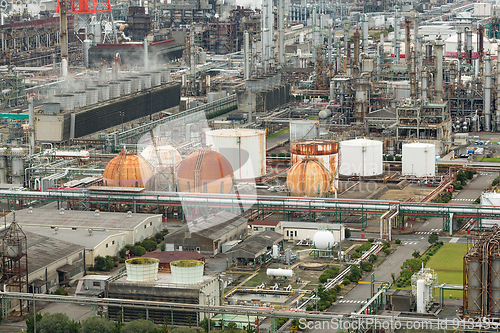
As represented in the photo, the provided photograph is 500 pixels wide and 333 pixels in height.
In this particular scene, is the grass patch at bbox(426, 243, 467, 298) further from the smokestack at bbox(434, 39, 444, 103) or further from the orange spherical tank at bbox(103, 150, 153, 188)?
the smokestack at bbox(434, 39, 444, 103)

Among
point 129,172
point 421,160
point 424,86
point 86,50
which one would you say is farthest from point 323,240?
point 86,50

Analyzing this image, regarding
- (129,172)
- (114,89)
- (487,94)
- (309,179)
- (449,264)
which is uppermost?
(114,89)

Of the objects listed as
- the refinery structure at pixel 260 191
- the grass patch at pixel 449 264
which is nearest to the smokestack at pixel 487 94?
the refinery structure at pixel 260 191

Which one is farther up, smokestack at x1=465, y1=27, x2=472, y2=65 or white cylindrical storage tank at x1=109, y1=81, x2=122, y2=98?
smokestack at x1=465, y1=27, x2=472, y2=65

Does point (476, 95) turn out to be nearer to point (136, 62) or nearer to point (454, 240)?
point (454, 240)

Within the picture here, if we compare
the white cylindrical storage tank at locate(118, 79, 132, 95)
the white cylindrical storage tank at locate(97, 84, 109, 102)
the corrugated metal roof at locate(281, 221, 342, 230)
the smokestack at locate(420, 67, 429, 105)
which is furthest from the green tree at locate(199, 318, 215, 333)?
the white cylindrical storage tank at locate(118, 79, 132, 95)

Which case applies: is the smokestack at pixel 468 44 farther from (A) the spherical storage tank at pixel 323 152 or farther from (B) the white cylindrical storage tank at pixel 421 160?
(A) the spherical storage tank at pixel 323 152

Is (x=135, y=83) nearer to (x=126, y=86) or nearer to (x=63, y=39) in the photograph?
(x=126, y=86)
